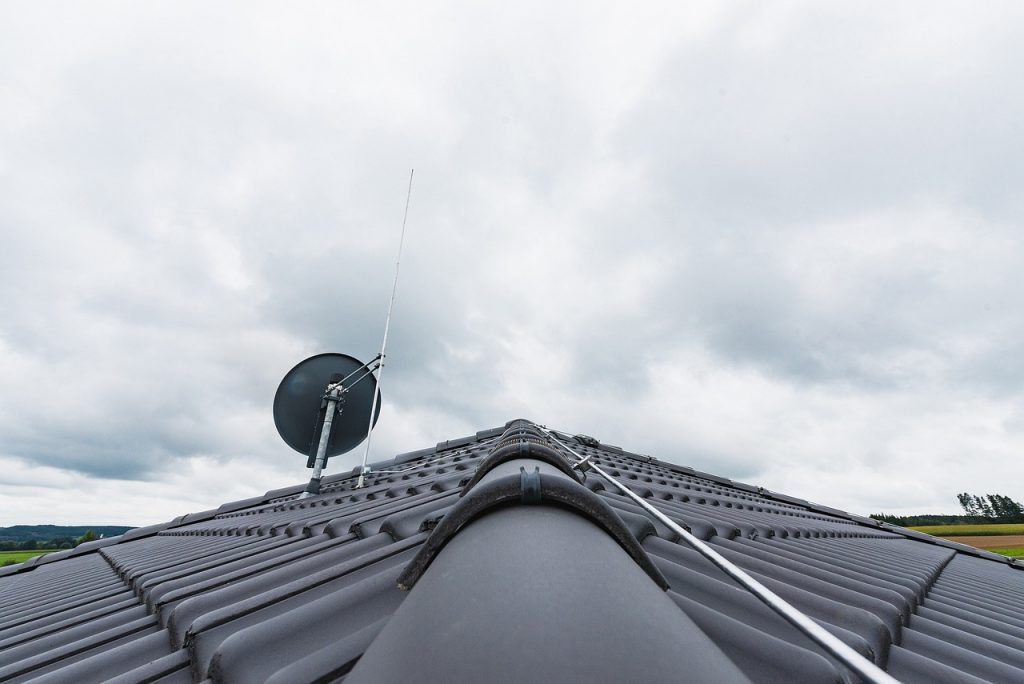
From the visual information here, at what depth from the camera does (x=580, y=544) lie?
105 cm

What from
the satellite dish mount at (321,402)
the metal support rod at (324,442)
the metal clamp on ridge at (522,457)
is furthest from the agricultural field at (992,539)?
the metal clamp on ridge at (522,457)

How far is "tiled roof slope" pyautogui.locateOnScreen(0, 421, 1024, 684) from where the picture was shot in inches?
29.4

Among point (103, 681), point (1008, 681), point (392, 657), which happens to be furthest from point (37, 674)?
point (1008, 681)

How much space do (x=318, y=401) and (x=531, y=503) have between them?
26.4 feet

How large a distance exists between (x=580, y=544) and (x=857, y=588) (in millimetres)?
2111

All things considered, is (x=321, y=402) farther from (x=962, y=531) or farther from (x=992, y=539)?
(x=962, y=531)

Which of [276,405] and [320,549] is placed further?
[276,405]

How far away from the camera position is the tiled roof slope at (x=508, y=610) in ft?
2.45

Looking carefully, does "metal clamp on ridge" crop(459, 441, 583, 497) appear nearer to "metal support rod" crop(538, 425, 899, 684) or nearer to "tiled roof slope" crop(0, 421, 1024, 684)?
"tiled roof slope" crop(0, 421, 1024, 684)

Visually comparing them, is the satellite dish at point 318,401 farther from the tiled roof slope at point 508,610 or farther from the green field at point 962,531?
the green field at point 962,531

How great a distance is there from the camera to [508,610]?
2.57 feet

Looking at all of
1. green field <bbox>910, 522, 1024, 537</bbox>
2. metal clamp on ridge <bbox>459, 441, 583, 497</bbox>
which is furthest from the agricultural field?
metal clamp on ridge <bbox>459, 441, 583, 497</bbox>

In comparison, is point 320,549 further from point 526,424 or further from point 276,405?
point 276,405

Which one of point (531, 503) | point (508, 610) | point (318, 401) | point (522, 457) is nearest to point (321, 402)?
point (318, 401)
